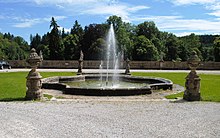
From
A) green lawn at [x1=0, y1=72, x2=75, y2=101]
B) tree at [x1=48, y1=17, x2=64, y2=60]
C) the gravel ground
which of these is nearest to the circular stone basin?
green lawn at [x1=0, y1=72, x2=75, y2=101]

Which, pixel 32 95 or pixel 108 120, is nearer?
pixel 108 120

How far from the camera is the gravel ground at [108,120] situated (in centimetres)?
639

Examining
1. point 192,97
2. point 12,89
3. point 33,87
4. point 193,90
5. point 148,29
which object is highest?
point 148,29

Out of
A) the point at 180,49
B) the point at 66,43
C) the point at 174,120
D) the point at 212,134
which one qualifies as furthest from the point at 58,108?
the point at 180,49

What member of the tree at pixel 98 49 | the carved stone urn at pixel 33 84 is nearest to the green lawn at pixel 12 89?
the carved stone urn at pixel 33 84

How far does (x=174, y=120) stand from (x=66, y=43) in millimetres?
57727

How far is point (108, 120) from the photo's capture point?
766 centimetres

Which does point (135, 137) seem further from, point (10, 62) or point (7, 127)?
point (10, 62)

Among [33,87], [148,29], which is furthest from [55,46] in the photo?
[33,87]

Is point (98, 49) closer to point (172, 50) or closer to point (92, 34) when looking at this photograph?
point (92, 34)

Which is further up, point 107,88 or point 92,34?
point 92,34

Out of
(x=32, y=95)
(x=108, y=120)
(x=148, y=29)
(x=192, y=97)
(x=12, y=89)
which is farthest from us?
(x=148, y=29)

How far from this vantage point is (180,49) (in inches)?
2872

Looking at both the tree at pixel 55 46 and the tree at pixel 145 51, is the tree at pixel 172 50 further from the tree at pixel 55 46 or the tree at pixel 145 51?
the tree at pixel 55 46
